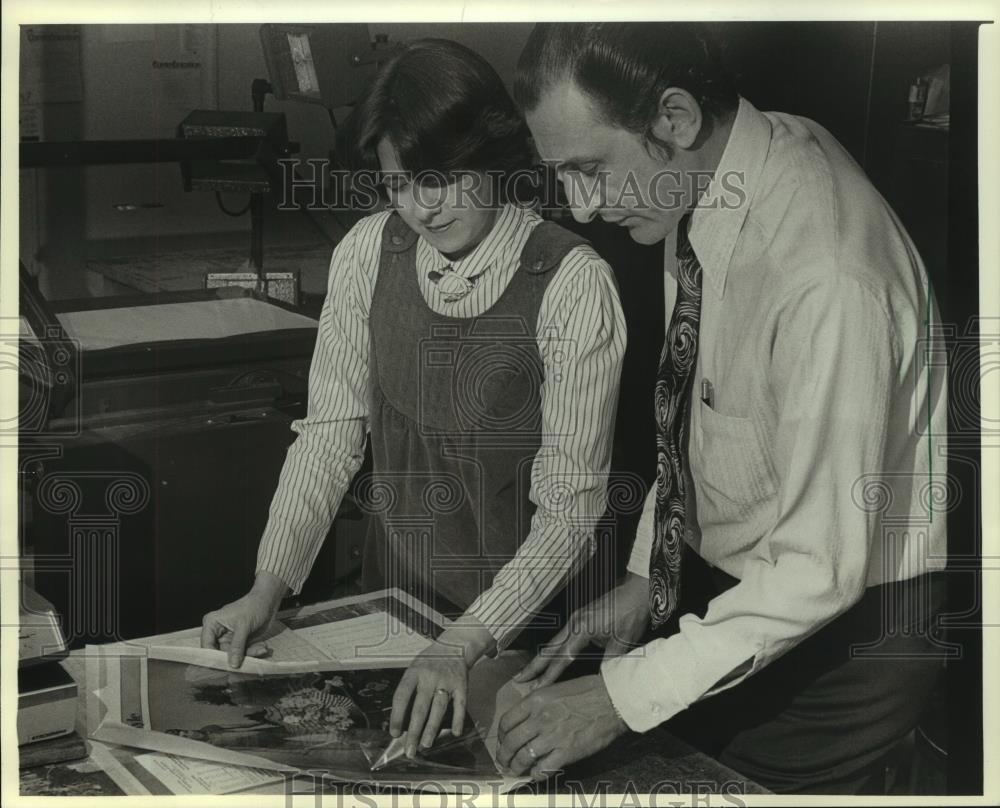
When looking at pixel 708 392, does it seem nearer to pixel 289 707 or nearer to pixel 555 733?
pixel 555 733

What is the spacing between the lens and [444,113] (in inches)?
80.2

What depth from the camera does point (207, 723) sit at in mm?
1967

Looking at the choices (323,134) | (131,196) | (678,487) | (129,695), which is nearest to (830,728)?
(678,487)

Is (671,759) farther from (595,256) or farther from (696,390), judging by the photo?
(595,256)

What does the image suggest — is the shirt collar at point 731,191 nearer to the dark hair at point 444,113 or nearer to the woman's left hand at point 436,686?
the dark hair at point 444,113

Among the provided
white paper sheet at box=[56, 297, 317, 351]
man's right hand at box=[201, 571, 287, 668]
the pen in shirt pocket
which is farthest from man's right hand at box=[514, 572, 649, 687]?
white paper sheet at box=[56, 297, 317, 351]

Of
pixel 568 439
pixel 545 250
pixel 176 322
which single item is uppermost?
pixel 545 250

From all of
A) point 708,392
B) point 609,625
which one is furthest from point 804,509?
point 609,625

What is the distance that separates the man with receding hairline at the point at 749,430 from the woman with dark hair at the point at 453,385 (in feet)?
0.32

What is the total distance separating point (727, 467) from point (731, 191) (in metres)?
0.48

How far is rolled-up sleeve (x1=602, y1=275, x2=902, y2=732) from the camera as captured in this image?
195 centimetres

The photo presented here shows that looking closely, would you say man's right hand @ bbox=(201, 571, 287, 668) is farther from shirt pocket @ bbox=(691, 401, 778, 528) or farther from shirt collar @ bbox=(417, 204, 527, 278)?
shirt pocket @ bbox=(691, 401, 778, 528)

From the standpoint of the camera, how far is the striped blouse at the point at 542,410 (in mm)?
2059

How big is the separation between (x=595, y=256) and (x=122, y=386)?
89cm
